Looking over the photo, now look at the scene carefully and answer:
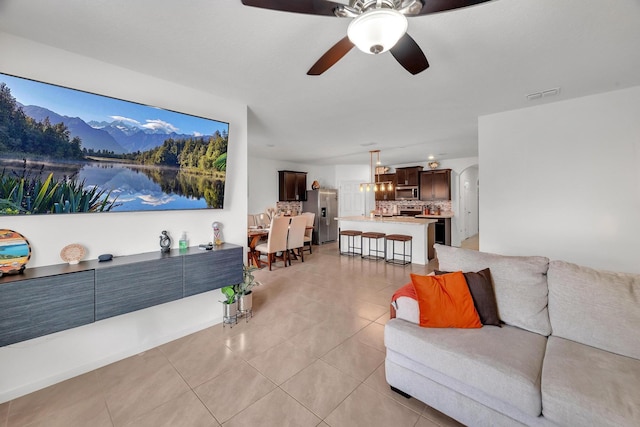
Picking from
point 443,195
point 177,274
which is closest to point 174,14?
point 177,274

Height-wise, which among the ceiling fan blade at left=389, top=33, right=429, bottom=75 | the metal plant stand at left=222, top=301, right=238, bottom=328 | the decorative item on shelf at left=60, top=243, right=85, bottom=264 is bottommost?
the metal plant stand at left=222, top=301, right=238, bottom=328

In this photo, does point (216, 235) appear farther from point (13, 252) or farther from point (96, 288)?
point (13, 252)

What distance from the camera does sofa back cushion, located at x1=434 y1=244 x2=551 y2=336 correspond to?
1808mm

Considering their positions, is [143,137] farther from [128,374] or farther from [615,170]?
[615,170]

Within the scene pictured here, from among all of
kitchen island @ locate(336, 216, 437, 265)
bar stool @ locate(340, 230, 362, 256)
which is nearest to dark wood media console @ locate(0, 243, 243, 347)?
bar stool @ locate(340, 230, 362, 256)

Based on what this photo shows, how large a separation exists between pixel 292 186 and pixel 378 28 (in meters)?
6.72

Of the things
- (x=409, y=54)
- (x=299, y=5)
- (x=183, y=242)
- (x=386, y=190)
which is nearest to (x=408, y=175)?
(x=386, y=190)

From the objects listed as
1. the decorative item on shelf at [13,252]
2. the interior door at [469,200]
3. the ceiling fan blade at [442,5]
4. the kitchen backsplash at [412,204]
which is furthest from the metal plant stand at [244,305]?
the interior door at [469,200]

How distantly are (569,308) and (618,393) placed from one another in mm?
634

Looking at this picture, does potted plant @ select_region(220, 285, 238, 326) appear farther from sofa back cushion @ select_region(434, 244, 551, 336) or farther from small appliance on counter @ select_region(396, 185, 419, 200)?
small appliance on counter @ select_region(396, 185, 419, 200)

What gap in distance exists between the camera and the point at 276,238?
511cm

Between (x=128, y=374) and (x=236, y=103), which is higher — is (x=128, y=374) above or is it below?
below

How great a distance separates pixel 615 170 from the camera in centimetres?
289

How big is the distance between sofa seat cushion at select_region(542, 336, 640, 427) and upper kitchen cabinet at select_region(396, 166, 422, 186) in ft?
22.9
